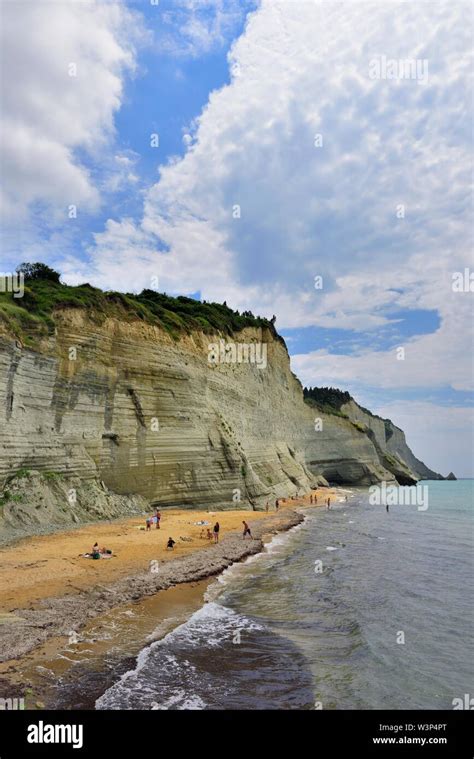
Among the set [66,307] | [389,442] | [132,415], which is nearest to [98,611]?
[132,415]

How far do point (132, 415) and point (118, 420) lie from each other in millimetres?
1099

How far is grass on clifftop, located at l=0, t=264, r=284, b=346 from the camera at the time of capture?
22214 millimetres

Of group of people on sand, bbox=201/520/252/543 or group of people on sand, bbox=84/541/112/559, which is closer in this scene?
group of people on sand, bbox=84/541/112/559

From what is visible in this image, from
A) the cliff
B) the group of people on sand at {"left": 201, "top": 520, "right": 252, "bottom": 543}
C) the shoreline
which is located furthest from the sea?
the cliff

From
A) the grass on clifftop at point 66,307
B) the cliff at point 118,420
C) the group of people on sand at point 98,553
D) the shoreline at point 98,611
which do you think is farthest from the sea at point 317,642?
the grass on clifftop at point 66,307

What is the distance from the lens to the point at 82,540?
18859mm

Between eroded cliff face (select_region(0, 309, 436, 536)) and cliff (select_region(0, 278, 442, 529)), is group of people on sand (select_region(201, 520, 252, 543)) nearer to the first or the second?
cliff (select_region(0, 278, 442, 529))

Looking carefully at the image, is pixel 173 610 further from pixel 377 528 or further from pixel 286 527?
→ pixel 377 528

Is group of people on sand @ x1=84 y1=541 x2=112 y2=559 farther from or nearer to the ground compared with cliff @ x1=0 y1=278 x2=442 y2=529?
nearer to the ground

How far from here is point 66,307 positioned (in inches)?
963

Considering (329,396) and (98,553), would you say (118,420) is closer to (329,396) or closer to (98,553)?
(98,553)

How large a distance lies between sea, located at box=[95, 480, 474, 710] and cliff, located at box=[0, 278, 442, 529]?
9615mm

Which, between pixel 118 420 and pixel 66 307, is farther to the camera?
pixel 118 420
